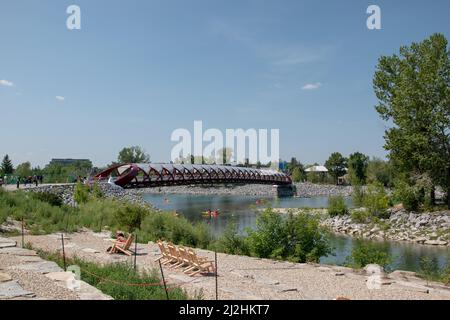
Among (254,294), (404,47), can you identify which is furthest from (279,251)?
(404,47)

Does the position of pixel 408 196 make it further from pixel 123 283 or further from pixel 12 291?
pixel 12 291

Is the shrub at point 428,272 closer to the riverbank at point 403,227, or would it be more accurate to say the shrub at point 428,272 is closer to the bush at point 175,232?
Answer: the riverbank at point 403,227

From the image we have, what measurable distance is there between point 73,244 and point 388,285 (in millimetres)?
11516

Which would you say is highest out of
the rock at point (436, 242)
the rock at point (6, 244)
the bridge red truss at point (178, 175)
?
the bridge red truss at point (178, 175)

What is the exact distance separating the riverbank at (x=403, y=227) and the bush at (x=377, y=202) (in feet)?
2.41

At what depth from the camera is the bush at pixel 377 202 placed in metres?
35.9

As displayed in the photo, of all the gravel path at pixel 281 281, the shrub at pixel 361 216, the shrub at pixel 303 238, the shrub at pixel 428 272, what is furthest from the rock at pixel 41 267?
the shrub at pixel 361 216

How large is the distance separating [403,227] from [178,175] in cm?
3754

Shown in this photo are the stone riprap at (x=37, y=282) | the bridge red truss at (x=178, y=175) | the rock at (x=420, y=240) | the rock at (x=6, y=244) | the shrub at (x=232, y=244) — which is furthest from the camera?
the bridge red truss at (x=178, y=175)

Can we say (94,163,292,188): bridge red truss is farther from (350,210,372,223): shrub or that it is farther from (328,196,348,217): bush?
(350,210,372,223): shrub

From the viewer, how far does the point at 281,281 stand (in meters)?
11.0

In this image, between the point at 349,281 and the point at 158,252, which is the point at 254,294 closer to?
the point at 349,281

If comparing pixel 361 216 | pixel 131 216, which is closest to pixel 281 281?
pixel 131 216

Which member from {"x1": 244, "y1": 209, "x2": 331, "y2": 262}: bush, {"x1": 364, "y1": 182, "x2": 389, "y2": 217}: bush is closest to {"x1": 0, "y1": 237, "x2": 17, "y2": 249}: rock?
{"x1": 244, "y1": 209, "x2": 331, "y2": 262}: bush
